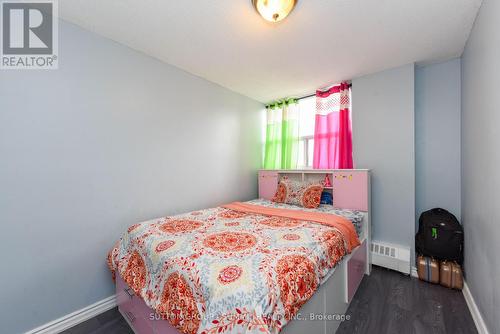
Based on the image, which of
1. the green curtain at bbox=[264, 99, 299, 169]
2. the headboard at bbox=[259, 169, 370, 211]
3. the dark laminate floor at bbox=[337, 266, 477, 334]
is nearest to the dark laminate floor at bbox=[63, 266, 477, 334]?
the dark laminate floor at bbox=[337, 266, 477, 334]

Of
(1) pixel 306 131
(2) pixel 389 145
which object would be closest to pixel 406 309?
(2) pixel 389 145

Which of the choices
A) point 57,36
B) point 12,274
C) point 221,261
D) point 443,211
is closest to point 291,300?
point 221,261

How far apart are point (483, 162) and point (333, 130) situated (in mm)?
1647

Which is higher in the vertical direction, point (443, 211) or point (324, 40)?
point (324, 40)

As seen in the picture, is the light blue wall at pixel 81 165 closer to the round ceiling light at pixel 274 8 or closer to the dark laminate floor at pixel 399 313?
the dark laminate floor at pixel 399 313

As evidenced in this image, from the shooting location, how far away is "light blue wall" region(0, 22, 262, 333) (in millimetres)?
1444

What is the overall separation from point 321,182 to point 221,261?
1999 mm

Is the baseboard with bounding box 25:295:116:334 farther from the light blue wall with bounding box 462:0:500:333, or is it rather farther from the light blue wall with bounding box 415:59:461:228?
the light blue wall with bounding box 415:59:461:228

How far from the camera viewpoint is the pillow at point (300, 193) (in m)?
2.53

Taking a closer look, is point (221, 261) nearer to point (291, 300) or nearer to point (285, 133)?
point (291, 300)

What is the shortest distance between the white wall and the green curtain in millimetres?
943

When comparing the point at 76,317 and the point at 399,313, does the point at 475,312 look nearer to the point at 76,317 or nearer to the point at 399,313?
the point at 399,313

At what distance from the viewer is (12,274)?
1424mm

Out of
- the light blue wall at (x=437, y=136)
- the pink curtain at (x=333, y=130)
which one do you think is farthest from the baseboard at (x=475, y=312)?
the pink curtain at (x=333, y=130)
